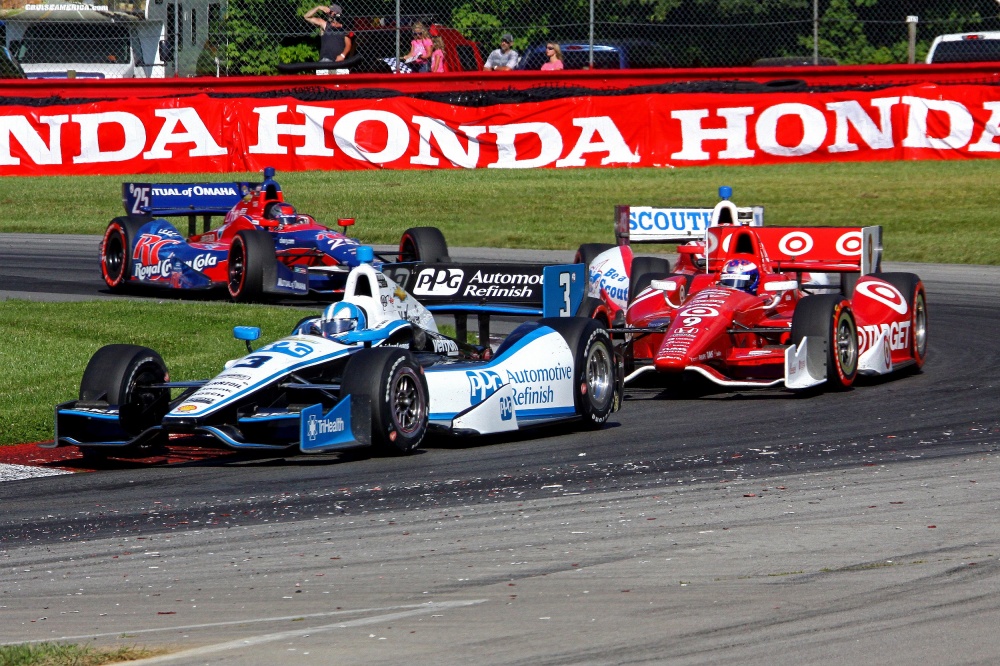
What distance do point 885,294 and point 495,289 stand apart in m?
3.35

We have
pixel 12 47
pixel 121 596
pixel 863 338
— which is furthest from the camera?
Answer: pixel 12 47

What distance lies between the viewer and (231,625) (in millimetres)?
5176

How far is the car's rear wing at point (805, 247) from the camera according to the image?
12.4 metres

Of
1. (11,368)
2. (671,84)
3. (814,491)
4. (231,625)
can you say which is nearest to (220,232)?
(11,368)

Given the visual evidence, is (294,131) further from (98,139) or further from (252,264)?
(252,264)

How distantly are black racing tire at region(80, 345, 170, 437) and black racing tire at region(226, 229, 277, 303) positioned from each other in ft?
22.5

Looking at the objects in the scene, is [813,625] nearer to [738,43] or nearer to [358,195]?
[358,195]

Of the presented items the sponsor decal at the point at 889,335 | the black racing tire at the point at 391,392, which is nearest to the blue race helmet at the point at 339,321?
the black racing tire at the point at 391,392

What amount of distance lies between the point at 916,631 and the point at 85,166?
22.4 m

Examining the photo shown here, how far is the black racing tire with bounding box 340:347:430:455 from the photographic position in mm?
8336

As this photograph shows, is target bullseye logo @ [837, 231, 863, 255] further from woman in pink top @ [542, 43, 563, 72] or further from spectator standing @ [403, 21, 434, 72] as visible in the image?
spectator standing @ [403, 21, 434, 72]

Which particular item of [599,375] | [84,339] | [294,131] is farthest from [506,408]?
[294,131]

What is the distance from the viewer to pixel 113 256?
17.6 m

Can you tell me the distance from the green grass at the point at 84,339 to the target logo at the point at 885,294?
4959mm
